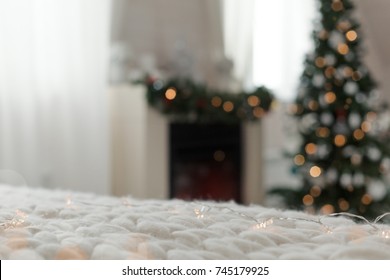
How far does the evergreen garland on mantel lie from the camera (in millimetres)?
2877

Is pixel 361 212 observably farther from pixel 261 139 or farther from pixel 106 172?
pixel 106 172

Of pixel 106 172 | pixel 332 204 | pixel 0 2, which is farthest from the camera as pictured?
pixel 106 172

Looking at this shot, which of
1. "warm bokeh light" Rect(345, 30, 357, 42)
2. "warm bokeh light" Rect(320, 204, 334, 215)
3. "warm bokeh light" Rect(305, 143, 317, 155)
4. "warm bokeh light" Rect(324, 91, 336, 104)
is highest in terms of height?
"warm bokeh light" Rect(345, 30, 357, 42)

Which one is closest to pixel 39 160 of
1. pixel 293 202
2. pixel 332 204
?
pixel 293 202

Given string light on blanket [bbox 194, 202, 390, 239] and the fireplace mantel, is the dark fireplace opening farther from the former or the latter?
string light on blanket [bbox 194, 202, 390, 239]

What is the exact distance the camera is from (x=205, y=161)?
10.5ft

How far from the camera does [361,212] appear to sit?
261cm

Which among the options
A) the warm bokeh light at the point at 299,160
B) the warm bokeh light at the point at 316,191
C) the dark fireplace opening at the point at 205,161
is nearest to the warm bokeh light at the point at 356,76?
the warm bokeh light at the point at 299,160

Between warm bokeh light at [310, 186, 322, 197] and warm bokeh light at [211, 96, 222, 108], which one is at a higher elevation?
warm bokeh light at [211, 96, 222, 108]

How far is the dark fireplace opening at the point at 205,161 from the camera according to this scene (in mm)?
3027

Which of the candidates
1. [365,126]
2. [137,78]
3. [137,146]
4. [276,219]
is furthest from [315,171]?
[276,219]

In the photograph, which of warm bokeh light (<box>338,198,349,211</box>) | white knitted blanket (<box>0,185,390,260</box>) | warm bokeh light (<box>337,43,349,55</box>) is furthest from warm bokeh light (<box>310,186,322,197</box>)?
white knitted blanket (<box>0,185,390,260</box>)

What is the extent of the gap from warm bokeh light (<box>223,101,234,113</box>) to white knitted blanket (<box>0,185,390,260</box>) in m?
2.33
